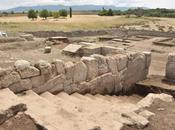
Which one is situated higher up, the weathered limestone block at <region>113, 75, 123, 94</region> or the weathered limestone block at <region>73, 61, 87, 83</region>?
the weathered limestone block at <region>73, 61, 87, 83</region>

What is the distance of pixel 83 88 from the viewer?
1094 cm

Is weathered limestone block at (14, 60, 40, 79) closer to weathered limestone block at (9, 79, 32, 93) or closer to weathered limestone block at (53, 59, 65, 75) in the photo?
weathered limestone block at (9, 79, 32, 93)

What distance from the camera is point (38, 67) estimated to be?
30.3ft

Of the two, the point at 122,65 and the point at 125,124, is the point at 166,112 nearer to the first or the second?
the point at 125,124

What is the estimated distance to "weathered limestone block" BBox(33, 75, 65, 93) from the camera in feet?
30.5

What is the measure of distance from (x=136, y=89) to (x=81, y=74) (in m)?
3.80

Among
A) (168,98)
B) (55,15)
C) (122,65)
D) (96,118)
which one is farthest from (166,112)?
(55,15)

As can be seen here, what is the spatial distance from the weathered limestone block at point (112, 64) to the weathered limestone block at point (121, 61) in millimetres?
192

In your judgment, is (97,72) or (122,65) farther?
(122,65)

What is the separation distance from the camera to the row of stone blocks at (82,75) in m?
8.61

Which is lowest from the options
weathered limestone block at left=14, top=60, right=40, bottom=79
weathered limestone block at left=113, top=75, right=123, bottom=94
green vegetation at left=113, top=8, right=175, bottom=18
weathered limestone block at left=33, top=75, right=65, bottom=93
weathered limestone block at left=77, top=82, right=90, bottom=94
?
green vegetation at left=113, top=8, right=175, bottom=18

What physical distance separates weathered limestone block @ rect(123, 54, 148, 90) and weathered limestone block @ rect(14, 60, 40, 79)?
16.7 ft

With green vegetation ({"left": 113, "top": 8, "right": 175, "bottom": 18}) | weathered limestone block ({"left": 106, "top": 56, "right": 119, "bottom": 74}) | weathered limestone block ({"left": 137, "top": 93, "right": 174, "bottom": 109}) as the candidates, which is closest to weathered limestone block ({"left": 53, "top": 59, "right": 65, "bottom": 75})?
weathered limestone block ({"left": 106, "top": 56, "right": 119, "bottom": 74})

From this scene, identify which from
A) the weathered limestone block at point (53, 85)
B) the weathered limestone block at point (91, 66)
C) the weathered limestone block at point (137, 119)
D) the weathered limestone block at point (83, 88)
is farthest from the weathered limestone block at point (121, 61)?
the weathered limestone block at point (137, 119)
